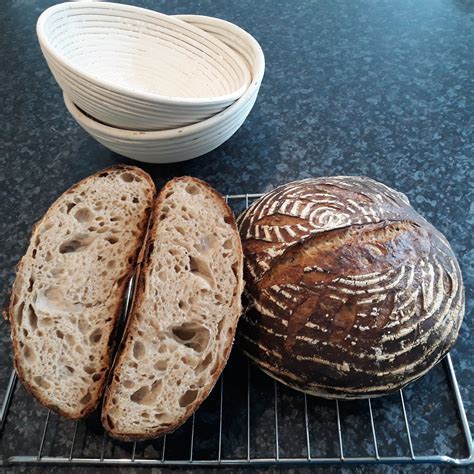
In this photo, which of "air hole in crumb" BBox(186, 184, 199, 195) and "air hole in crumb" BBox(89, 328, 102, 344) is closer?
"air hole in crumb" BBox(89, 328, 102, 344)

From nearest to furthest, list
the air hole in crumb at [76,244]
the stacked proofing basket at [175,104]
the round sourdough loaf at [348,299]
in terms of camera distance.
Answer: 1. the round sourdough loaf at [348,299]
2. the air hole in crumb at [76,244]
3. the stacked proofing basket at [175,104]

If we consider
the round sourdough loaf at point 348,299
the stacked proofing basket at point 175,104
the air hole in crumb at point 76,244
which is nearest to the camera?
the round sourdough loaf at point 348,299

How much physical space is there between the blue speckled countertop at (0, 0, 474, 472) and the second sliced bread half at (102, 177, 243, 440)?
172mm

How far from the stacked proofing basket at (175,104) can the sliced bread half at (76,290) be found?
0.20 m

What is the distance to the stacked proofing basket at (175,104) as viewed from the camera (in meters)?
1.06

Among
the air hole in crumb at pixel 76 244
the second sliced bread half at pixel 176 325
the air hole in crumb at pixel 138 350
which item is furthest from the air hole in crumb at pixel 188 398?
the air hole in crumb at pixel 76 244

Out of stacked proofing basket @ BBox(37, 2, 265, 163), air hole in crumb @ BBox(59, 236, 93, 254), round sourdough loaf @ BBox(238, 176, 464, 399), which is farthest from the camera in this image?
stacked proofing basket @ BBox(37, 2, 265, 163)

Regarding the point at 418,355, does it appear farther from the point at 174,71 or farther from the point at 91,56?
the point at 91,56

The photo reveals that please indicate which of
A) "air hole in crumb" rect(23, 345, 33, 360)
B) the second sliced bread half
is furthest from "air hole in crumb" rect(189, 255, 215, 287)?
"air hole in crumb" rect(23, 345, 33, 360)

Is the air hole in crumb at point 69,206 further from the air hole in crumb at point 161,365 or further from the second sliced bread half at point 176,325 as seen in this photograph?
the air hole in crumb at point 161,365

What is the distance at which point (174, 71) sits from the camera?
55.3 inches

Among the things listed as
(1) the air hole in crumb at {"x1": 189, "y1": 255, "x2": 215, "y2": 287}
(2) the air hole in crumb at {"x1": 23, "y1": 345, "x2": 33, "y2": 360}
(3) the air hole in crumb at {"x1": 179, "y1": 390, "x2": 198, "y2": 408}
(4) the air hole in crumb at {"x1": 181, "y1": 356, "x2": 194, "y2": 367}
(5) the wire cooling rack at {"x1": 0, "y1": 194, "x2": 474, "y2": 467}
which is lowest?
(5) the wire cooling rack at {"x1": 0, "y1": 194, "x2": 474, "y2": 467}

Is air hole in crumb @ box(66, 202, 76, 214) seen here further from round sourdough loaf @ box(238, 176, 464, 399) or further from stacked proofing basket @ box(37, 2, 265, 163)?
round sourdough loaf @ box(238, 176, 464, 399)

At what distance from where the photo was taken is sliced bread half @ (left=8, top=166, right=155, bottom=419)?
0.85m
